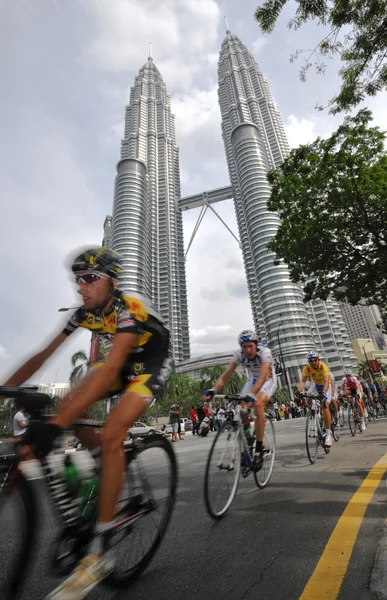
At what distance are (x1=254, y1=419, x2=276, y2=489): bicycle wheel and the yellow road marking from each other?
44.5 inches

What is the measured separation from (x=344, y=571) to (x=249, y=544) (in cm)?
71

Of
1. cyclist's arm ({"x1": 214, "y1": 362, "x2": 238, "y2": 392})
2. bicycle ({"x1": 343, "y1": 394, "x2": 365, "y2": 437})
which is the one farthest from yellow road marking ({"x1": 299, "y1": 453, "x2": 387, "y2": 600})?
bicycle ({"x1": 343, "y1": 394, "x2": 365, "y2": 437})

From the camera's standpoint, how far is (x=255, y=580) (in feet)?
5.74

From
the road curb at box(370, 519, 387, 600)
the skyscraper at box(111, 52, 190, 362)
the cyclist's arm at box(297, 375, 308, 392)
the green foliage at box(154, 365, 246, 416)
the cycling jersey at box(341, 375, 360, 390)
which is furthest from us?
the skyscraper at box(111, 52, 190, 362)

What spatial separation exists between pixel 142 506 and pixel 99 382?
103cm

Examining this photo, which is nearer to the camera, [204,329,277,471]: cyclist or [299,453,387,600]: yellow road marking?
[299,453,387,600]: yellow road marking

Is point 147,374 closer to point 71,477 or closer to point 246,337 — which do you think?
point 71,477

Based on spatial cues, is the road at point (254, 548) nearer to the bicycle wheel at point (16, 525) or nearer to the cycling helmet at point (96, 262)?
the bicycle wheel at point (16, 525)

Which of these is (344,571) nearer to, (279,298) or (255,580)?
(255,580)

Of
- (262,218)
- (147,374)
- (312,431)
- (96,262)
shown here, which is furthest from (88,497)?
(262,218)

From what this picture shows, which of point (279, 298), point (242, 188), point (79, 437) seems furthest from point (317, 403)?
point (242, 188)

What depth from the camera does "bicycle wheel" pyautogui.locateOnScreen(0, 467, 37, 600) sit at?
58.2 inches

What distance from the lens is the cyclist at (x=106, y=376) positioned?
1.55 meters

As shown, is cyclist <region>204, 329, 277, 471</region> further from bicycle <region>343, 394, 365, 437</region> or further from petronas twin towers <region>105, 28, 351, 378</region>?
petronas twin towers <region>105, 28, 351, 378</region>
